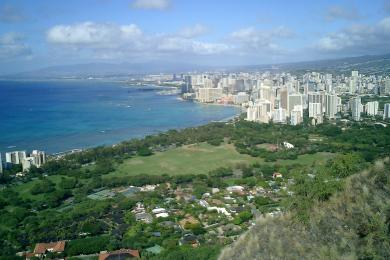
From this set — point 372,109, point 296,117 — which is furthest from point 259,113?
point 372,109

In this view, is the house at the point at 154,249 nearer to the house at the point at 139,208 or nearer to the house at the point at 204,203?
the house at the point at 139,208

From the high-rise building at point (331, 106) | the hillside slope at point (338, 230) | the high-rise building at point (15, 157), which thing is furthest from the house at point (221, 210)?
the high-rise building at point (331, 106)

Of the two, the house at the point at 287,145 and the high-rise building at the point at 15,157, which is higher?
the high-rise building at the point at 15,157

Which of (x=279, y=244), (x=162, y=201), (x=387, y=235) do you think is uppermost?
(x=387, y=235)

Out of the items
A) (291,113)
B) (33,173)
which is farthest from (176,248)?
(291,113)

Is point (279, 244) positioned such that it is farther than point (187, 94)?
No

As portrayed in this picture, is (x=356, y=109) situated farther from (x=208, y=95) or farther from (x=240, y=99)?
(x=208, y=95)

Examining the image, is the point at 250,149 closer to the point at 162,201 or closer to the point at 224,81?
the point at 162,201
